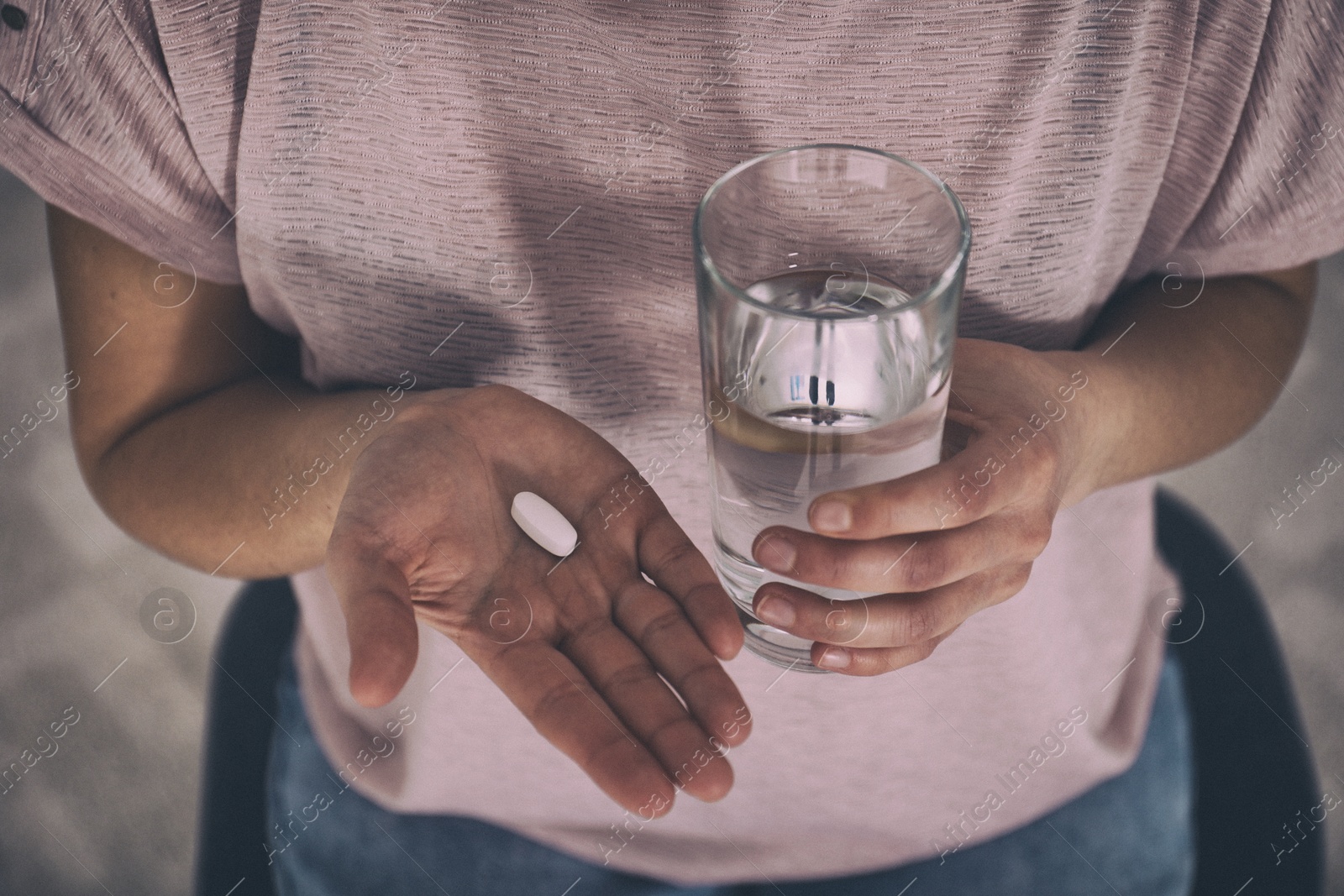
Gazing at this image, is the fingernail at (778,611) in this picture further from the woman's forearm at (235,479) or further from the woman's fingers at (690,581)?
the woman's forearm at (235,479)

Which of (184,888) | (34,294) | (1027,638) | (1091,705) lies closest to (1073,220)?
(1027,638)

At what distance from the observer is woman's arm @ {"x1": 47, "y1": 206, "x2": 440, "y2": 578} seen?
0.62 m

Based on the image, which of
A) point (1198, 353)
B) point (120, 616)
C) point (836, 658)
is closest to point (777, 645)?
point (836, 658)

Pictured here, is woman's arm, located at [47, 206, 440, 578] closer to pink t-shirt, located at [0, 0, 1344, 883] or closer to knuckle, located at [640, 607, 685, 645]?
pink t-shirt, located at [0, 0, 1344, 883]

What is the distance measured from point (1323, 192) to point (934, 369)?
0.32m

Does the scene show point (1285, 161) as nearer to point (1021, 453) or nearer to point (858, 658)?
point (1021, 453)

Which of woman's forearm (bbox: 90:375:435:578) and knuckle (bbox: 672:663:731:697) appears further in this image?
woman's forearm (bbox: 90:375:435:578)

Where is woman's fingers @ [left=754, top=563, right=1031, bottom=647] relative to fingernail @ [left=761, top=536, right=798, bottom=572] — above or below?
below

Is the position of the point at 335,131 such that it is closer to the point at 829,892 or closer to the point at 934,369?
the point at 934,369

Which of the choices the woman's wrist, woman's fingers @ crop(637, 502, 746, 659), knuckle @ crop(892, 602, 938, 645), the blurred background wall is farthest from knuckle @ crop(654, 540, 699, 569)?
the blurred background wall

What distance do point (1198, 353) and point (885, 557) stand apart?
0.39 meters

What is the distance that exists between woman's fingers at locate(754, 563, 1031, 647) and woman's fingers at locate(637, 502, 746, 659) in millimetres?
19

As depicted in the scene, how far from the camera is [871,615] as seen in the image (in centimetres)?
46

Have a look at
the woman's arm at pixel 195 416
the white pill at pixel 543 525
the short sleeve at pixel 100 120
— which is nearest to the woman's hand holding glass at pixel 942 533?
the white pill at pixel 543 525
